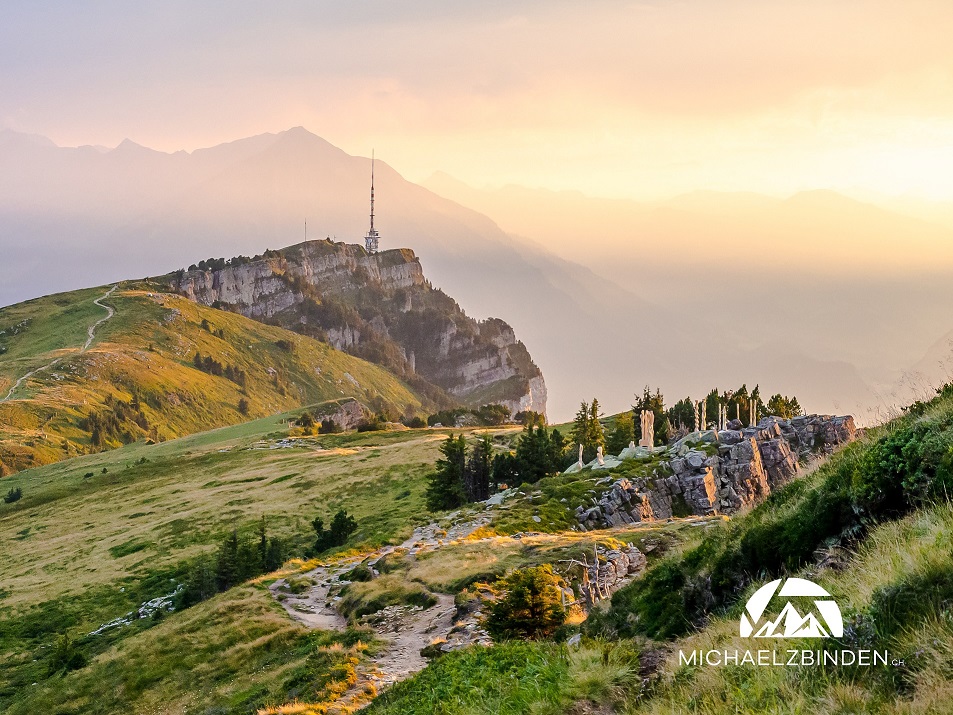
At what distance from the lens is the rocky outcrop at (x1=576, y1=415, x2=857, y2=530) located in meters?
46.4

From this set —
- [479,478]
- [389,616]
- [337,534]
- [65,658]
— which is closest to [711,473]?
[479,478]

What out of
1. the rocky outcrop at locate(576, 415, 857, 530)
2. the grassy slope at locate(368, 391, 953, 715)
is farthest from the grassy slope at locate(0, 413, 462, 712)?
the rocky outcrop at locate(576, 415, 857, 530)

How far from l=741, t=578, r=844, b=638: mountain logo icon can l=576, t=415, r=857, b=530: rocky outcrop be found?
33771 mm

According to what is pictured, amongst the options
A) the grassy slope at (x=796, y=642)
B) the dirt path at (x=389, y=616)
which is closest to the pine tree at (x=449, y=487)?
the dirt path at (x=389, y=616)

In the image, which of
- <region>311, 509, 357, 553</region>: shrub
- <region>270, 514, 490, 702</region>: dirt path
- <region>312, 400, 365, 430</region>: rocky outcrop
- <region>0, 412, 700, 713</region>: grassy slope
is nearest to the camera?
<region>270, 514, 490, 702</region>: dirt path

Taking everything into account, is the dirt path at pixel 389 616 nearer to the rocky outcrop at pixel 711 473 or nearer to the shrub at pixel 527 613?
the shrub at pixel 527 613

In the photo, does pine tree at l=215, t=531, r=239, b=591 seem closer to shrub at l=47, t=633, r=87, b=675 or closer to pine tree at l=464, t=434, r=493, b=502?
shrub at l=47, t=633, r=87, b=675

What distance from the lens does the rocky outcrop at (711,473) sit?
152ft

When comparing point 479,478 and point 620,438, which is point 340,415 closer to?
point 479,478

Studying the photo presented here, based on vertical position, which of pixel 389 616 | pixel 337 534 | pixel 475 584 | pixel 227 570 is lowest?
pixel 227 570

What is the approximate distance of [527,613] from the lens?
19.7 m

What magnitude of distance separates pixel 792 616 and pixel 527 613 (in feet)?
36.2

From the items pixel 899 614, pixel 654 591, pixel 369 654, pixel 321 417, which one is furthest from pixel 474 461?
pixel 321 417

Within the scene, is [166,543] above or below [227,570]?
below
